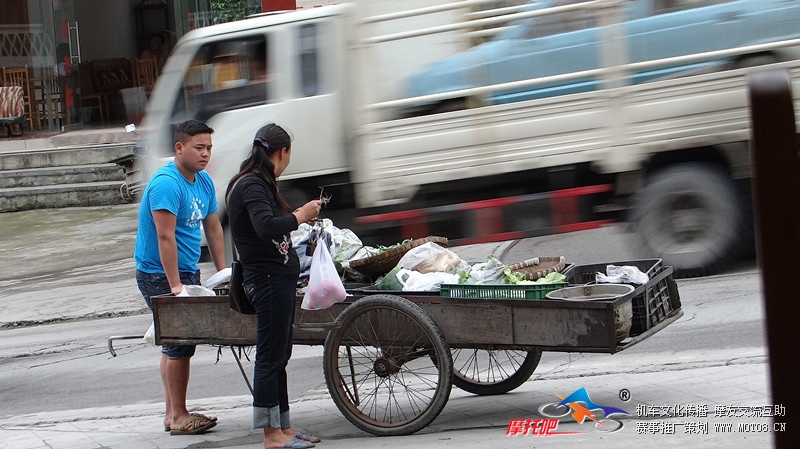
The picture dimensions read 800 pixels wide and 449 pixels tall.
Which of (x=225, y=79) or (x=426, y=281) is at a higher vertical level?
(x=225, y=79)

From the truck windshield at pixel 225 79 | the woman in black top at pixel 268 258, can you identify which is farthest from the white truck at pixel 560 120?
the woman in black top at pixel 268 258

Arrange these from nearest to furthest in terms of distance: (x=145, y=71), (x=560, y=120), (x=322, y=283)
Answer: (x=322, y=283), (x=560, y=120), (x=145, y=71)

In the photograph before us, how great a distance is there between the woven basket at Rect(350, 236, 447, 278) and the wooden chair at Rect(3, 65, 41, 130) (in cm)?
1773

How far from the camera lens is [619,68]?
328 inches

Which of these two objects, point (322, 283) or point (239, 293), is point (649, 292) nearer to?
point (322, 283)

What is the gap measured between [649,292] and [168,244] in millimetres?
2578

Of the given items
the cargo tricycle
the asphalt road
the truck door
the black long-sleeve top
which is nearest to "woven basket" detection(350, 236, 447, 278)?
the cargo tricycle

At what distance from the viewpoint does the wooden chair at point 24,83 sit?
72.3 ft

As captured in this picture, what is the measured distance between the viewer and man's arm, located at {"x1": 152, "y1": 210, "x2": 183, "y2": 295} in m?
5.68

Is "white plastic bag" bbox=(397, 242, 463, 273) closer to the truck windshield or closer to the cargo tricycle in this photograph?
the cargo tricycle

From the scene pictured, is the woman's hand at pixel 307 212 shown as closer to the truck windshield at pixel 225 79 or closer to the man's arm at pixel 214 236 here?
the man's arm at pixel 214 236

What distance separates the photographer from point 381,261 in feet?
19.9

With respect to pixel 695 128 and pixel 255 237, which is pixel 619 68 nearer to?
pixel 695 128

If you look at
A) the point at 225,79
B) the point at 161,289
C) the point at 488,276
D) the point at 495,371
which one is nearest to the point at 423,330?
the point at 488,276
